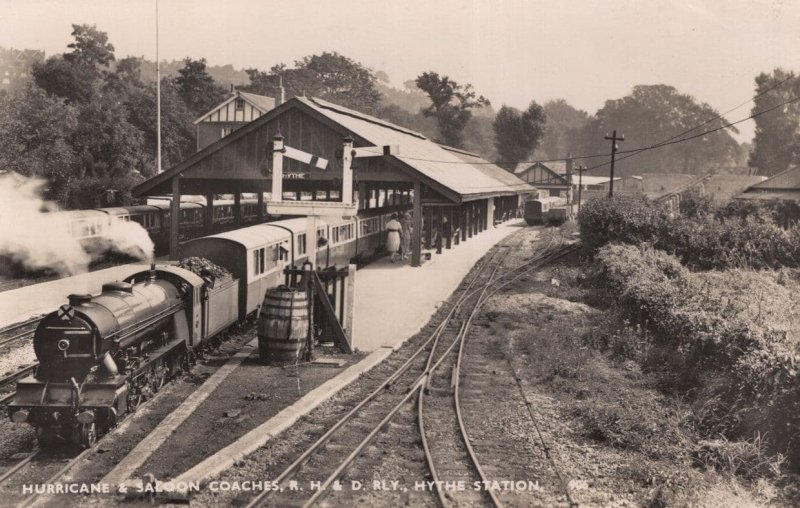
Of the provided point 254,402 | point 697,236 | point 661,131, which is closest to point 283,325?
point 254,402

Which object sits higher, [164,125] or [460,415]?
[164,125]

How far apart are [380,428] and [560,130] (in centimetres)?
13755

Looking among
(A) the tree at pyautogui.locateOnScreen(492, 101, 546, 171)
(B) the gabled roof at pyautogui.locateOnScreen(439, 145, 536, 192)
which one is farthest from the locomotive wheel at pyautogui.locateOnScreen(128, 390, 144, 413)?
(A) the tree at pyautogui.locateOnScreen(492, 101, 546, 171)

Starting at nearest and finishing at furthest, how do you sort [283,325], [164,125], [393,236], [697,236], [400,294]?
[283,325] < [400,294] < [697,236] < [393,236] < [164,125]

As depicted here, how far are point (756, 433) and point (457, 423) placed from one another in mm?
3917

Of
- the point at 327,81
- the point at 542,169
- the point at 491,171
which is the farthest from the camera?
the point at 327,81

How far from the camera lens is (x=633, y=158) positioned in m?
117

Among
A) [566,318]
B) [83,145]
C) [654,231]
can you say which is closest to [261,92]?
[83,145]

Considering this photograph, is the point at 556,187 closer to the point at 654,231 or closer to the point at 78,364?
the point at 654,231

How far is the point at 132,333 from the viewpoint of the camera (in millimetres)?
9539

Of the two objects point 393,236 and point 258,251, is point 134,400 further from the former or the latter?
point 393,236

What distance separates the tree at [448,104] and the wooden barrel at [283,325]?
232 feet

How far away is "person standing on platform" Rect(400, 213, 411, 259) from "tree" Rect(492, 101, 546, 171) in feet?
190

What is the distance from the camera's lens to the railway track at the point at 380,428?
716cm
